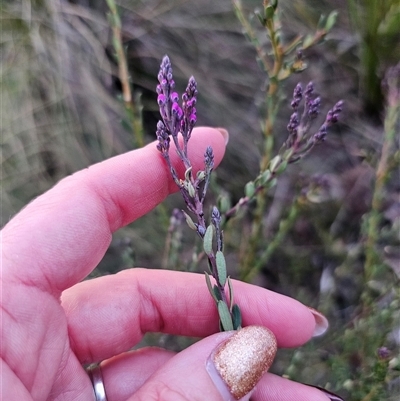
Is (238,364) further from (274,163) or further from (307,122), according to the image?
(307,122)

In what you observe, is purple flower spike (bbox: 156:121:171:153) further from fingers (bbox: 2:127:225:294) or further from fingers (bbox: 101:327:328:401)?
fingers (bbox: 101:327:328:401)

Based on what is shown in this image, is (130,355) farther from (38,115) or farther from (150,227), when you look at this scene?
(38,115)

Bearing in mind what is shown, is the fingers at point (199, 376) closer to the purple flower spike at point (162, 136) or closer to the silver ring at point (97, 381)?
the silver ring at point (97, 381)

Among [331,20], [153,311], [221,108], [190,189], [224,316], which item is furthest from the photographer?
[221,108]

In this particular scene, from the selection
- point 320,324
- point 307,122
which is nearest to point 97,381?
point 320,324

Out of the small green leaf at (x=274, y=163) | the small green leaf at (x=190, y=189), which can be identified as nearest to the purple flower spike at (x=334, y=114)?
the small green leaf at (x=274, y=163)

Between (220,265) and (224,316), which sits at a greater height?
(220,265)

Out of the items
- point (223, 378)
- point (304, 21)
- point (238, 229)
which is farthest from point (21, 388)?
point (304, 21)
